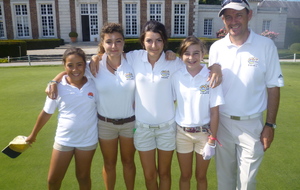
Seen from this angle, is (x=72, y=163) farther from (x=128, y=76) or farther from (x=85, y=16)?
(x=85, y=16)

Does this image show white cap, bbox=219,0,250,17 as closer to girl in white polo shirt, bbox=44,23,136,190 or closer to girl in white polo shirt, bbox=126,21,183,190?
girl in white polo shirt, bbox=126,21,183,190

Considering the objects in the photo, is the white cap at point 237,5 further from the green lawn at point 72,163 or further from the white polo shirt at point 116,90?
the green lawn at point 72,163

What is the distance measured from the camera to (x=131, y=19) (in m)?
30.9

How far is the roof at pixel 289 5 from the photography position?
50.2m

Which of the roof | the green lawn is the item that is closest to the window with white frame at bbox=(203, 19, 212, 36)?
the roof

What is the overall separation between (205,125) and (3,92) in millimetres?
8218

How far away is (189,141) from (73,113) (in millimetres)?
1296

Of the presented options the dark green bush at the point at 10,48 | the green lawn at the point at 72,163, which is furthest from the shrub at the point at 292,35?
the green lawn at the point at 72,163

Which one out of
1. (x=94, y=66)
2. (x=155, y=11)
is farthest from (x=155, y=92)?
(x=155, y=11)

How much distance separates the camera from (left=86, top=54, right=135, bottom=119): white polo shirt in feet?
10.2

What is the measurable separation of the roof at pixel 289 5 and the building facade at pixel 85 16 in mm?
26534

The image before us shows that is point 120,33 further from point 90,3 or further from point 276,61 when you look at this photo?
point 90,3

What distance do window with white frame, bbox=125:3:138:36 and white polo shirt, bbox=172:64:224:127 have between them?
28988mm

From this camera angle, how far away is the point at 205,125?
296 cm
